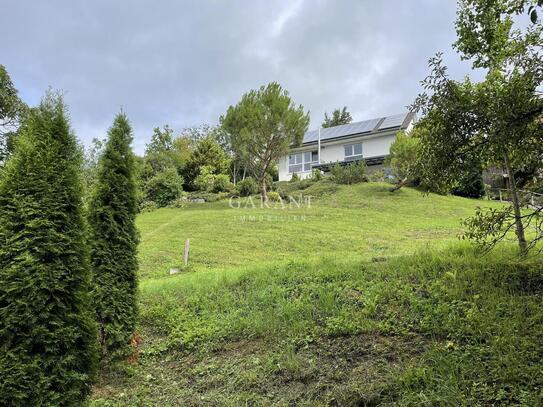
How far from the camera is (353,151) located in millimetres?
30328

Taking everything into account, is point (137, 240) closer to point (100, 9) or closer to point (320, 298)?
point (320, 298)

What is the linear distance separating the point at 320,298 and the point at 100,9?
835cm

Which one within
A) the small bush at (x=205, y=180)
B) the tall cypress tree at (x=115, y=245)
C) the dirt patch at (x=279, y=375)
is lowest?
the dirt patch at (x=279, y=375)

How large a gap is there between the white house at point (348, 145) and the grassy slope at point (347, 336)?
22119 mm

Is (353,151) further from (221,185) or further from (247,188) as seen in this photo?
(221,185)

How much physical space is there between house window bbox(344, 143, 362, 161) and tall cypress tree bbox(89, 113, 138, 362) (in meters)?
27.2

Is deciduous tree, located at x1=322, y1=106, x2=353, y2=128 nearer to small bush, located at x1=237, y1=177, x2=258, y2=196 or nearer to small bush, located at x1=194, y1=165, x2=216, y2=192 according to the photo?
small bush, located at x1=194, y1=165, x2=216, y2=192

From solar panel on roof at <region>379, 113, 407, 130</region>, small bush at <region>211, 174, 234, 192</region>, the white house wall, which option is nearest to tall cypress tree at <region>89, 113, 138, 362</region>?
small bush at <region>211, 174, 234, 192</region>

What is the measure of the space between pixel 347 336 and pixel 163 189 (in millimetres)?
20180

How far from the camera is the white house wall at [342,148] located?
28.3m

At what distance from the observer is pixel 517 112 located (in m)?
3.54

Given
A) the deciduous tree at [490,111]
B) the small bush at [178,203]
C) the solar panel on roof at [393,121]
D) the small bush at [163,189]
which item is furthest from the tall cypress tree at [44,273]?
the solar panel on roof at [393,121]

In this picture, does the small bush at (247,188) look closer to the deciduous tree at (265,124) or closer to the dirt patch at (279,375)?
the deciduous tree at (265,124)

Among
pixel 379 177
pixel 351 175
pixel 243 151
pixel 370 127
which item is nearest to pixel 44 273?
pixel 243 151
